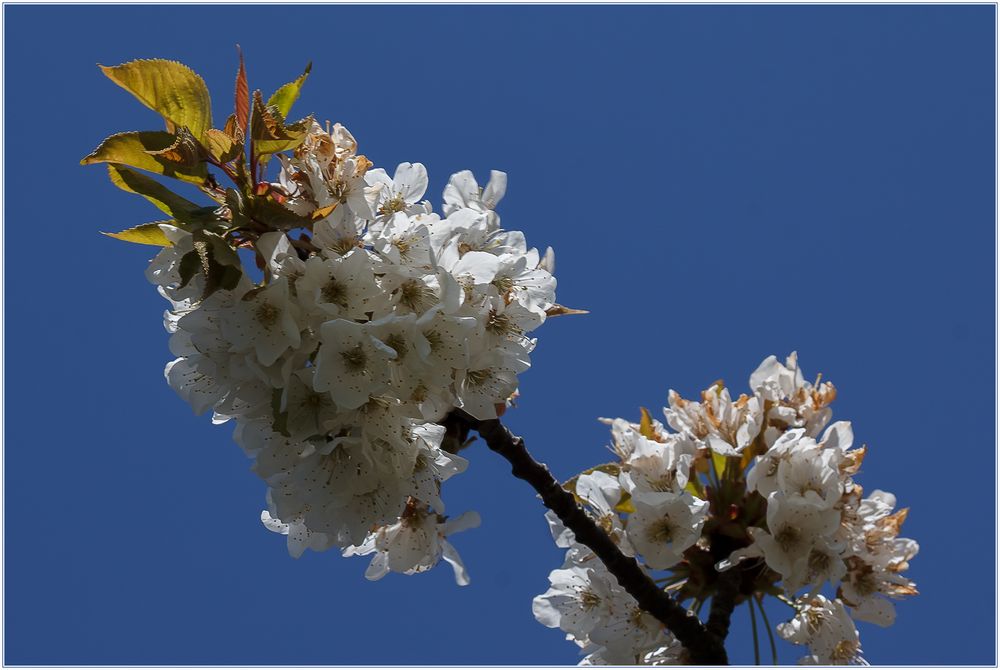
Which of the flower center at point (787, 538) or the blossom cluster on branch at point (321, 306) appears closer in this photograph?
the blossom cluster on branch at point (321, 306)

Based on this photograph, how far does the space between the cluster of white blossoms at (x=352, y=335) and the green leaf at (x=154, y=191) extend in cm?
6

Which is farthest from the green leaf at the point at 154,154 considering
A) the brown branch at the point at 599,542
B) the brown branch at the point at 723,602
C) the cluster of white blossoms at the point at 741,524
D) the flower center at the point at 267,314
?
the brown branch at the point at 723,602

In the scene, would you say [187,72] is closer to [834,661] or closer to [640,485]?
[640,485]

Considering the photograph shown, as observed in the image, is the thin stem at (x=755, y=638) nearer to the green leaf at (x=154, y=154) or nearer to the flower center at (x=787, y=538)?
the flower center at (x=787, y=538)

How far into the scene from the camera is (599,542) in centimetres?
263

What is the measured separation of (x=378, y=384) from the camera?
2.07m

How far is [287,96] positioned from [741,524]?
1924 mm

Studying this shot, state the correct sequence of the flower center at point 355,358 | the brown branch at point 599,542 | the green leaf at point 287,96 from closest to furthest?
the flower center at point 355,358, the green leaf at point 287,96, the brown branch at point 599,542

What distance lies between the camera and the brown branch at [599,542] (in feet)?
8.25

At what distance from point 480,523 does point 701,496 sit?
819 mm

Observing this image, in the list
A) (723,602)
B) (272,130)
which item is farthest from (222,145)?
(723,602)

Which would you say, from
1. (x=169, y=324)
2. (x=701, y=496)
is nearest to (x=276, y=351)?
(x=169, y=324)

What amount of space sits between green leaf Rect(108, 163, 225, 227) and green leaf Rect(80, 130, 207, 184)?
35 millimetres

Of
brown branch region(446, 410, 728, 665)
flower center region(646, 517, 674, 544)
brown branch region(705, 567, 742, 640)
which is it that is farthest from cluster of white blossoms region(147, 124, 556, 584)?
brown branch region(705, 567, 742, 640)
